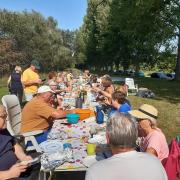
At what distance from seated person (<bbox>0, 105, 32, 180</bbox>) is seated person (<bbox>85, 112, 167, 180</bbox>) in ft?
4.88

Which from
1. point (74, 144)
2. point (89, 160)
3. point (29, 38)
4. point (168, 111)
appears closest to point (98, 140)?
point (74, 144)

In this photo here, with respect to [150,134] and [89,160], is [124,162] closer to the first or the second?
[89,160]

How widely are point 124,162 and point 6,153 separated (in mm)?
2116

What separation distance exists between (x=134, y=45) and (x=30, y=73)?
30.3 m

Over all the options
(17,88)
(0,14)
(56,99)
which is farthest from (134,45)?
(56,99)

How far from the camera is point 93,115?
282 inches

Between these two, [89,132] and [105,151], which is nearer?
[105,151]

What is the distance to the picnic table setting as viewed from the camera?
4.26 metres

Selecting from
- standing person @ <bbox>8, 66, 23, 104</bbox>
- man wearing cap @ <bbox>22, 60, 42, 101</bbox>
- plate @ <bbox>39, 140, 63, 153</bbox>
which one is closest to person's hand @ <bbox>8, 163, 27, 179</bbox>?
plate @ <bbox>39, 140, 63, 153</bbox>

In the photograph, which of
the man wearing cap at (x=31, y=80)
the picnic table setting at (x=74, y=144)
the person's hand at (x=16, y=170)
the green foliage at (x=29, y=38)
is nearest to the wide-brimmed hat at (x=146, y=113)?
the picnic table setting at (x=74, y=144)

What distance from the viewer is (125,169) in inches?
112

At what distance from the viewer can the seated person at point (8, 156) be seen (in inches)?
162

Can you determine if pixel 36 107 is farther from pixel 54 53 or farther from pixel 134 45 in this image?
pixel 54 53

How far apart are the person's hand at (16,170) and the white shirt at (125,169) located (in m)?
1.47
